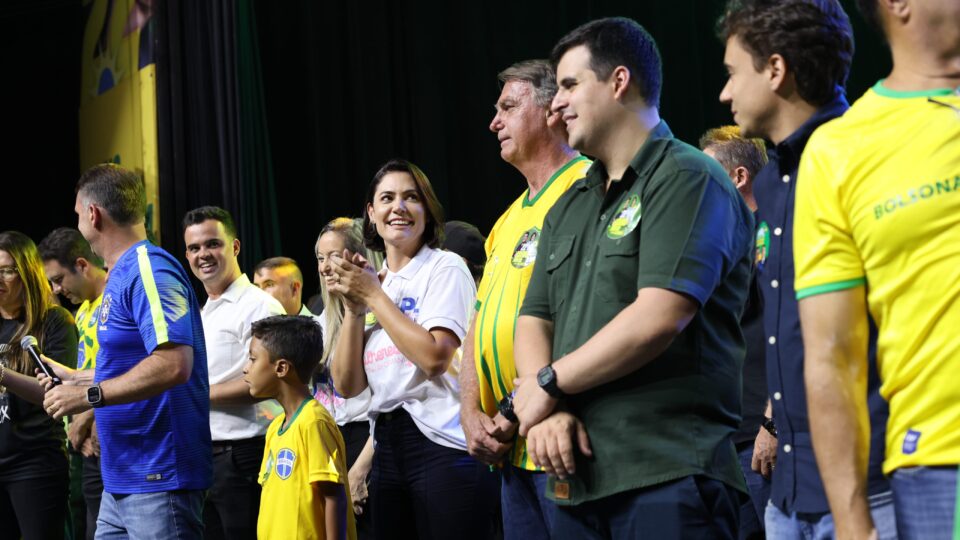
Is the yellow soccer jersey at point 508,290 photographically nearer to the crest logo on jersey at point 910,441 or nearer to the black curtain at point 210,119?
the crest logo on jersey at point 910,441

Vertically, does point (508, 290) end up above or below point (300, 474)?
above

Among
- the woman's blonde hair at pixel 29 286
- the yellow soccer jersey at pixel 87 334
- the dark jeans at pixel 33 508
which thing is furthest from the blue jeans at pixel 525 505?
the woman's blonde hair at pixel 29 286

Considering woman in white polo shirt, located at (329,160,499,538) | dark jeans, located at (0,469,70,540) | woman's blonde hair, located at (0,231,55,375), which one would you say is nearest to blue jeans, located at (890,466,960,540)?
woman in white polo shirt, located at (329,160,499,538)

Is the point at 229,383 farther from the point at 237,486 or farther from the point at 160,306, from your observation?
the point at 160,306

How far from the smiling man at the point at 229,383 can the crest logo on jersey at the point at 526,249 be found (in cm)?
167

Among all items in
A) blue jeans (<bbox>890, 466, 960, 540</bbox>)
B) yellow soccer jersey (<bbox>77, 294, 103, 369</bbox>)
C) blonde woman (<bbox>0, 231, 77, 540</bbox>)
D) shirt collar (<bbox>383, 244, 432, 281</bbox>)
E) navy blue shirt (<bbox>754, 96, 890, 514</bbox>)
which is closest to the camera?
blue jeans (<bbox>890, 466, 960, 540</bbox>)

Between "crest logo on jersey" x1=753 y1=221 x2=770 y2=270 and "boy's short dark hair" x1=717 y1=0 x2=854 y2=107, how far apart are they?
21 cm

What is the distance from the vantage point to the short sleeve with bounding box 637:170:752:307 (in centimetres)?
177

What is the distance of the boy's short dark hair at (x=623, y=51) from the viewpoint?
79.7 inches

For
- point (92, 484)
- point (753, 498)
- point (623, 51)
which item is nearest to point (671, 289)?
point (623, 51)

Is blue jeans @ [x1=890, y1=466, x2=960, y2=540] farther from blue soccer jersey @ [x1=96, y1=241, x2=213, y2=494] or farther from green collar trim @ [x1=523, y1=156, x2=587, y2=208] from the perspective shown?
blue soccer jersey @ [x1=96, y1=241, x2=213, y2=494]

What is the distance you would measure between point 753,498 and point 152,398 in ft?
5.43

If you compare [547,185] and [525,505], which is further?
[547,185]

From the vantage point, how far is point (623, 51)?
203 centimetres
